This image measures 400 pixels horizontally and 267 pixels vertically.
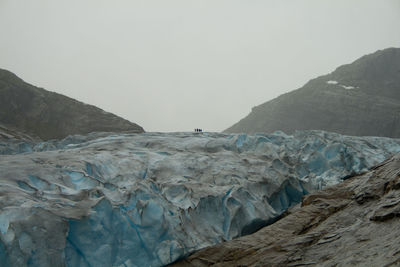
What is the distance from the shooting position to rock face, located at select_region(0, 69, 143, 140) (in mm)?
25312

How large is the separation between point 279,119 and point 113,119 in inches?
950

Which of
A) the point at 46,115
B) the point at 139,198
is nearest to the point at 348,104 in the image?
→ the point at 46,115

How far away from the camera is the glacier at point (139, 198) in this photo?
18.5ft

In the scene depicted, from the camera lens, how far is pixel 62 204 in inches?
246

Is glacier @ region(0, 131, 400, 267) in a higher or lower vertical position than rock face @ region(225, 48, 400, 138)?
lower

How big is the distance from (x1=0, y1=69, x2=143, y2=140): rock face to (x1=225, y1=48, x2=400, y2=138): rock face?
23.8 metres

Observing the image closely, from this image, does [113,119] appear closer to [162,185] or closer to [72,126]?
[72,126]

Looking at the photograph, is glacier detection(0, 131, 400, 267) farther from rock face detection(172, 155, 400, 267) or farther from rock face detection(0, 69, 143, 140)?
rock face detection(0, 69, 143, 140)

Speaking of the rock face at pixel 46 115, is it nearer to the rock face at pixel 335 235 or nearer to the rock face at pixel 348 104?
the rock face at pixel 335 235

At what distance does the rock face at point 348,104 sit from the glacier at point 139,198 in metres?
27.9

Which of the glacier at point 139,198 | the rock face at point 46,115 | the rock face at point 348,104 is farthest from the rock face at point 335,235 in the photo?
the rock face at point 348,104

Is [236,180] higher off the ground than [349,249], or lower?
higher

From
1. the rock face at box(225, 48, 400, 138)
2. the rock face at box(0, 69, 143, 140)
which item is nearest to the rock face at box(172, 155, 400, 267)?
the rock face at box(0, 69, 143, 140)

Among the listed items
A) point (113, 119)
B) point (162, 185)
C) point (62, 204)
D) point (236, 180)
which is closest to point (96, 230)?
point (62, 204)
